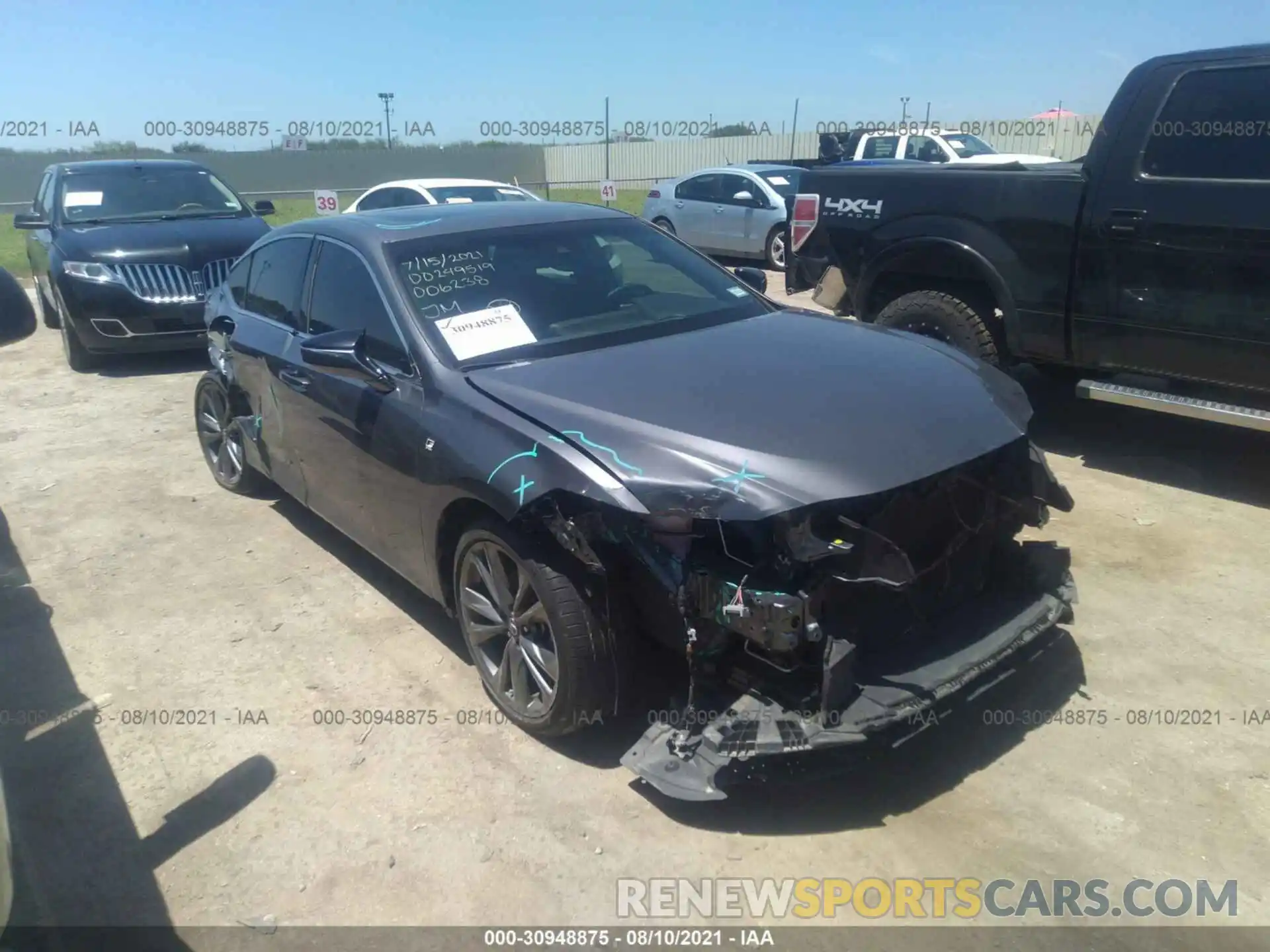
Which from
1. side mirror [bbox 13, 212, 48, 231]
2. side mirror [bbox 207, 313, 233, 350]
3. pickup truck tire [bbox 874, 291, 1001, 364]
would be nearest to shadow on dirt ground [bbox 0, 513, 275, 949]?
side mirror [bbox 207, 313, 233, 350]

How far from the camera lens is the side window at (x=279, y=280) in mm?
4727

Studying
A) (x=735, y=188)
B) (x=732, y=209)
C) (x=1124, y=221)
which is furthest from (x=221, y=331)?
(x=735, y=188)

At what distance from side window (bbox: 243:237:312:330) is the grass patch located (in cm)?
1201

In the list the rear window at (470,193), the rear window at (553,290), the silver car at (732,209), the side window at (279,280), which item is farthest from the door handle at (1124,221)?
the silver car at (732,209)

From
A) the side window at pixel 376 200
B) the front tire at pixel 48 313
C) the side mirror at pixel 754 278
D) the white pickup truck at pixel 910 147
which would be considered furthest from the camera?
the white pickup truck at pixel 910 147

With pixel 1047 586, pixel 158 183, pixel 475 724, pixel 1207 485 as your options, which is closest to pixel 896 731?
pixel 1047 586

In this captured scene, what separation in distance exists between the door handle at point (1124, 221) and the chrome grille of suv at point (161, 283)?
760 centimetres

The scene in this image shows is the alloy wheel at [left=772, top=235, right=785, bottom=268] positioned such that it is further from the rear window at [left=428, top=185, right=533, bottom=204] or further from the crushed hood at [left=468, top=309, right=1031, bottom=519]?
the crushed hood at [left=468, top=309, right=1031, bottom=519]

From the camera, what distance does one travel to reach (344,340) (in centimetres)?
380

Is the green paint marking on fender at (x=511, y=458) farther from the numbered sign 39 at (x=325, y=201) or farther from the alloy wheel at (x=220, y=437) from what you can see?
the numbered sign 39 at (x=325, y=201)

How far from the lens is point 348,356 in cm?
380

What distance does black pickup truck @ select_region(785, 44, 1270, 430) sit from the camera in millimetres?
4926

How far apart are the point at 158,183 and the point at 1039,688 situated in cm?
992

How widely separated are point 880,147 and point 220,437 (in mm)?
14594
